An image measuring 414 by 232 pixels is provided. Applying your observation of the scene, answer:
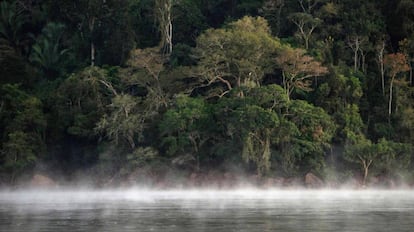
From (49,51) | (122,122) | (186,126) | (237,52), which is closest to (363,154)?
(237,52)

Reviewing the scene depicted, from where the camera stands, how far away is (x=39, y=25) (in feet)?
245

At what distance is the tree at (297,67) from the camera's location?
190ft

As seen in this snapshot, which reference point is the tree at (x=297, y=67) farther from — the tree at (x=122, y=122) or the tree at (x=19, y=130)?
the tree at (x=19, y=130)

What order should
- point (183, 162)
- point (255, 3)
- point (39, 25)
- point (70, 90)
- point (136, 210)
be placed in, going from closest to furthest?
point (136, 210) < point (183, 162) < point (70, 90) < point (255, 3) < point (39, 25)

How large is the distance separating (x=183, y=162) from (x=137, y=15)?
1694cm

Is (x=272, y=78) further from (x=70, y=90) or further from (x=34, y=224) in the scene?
(x=34, y=224)

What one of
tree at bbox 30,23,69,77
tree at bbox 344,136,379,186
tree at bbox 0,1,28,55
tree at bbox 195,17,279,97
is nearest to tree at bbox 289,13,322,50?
tree at bbox 195,17,279,97

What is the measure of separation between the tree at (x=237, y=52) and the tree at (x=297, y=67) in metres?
0.91

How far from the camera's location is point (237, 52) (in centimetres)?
5806

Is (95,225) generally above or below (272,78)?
below

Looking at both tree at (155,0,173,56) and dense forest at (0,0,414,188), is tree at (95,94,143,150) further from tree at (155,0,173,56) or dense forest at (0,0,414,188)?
tree at (155,0,173,56)

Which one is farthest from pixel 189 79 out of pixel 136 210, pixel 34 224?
pixel 34 224

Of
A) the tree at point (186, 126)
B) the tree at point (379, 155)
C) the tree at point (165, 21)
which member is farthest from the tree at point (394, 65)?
the tree at point (165, 21)

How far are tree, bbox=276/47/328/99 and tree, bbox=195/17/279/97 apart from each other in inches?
35.9
